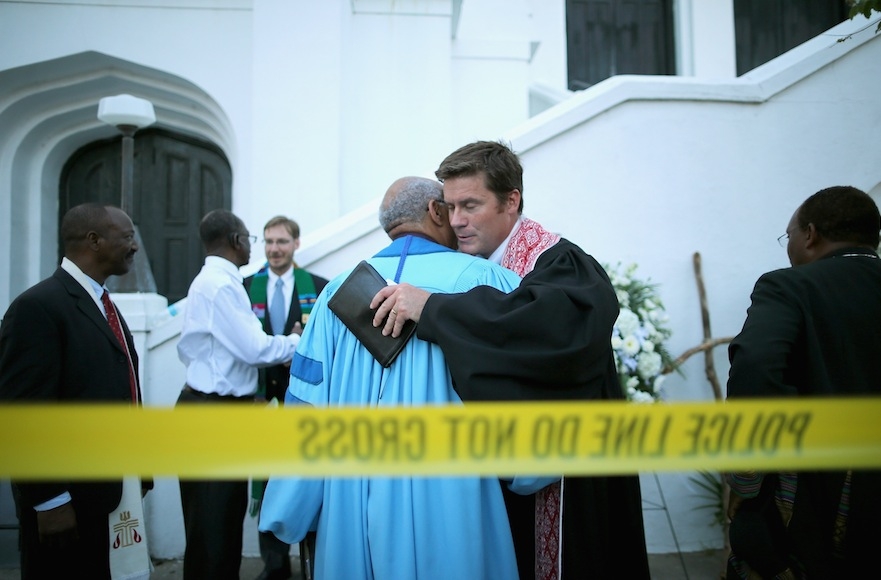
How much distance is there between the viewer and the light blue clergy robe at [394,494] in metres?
2.02

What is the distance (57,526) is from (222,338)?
1.25 m

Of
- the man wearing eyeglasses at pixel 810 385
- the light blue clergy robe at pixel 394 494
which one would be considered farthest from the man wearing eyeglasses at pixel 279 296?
the man wearing eyeglasses at pixel 810 385

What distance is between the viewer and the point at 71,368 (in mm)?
2629

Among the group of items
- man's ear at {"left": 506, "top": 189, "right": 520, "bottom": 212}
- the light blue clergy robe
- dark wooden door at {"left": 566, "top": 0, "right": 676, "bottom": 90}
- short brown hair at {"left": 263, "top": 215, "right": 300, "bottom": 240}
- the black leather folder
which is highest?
dark wooden door at {"left": 566, "top": 0, "right": 676, "bottom": 90}

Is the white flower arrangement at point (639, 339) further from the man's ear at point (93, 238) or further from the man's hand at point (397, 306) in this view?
the man's ear at point (93, 238)

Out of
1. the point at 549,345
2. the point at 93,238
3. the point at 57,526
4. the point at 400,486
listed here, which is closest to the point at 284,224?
the point at 93,238

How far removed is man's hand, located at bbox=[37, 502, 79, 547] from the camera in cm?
244

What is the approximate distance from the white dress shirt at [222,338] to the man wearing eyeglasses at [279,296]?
0.48 metres

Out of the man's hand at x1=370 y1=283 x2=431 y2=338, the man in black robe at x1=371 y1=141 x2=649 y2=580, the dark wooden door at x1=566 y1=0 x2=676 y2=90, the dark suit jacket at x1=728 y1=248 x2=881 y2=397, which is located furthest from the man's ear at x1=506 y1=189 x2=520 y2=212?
the dark wooden door at x1=566 y1=0 x2=676 y2=90

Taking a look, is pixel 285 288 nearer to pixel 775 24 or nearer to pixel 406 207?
pixel 406 207

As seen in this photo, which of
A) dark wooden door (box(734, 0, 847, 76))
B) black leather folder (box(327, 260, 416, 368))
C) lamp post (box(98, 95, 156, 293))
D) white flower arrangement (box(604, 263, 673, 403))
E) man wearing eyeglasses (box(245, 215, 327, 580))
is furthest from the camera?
dark wooden door (box(734, 0, 847, 76))

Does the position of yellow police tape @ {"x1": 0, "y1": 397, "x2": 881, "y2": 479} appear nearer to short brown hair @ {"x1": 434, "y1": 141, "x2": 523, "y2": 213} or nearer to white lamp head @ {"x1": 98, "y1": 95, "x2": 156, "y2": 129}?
short brown hair @ {"x1": 434, "y1": 141, "x2": 523, "y2": 213}

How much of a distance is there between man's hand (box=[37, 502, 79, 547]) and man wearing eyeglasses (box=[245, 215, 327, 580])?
165 centimetres

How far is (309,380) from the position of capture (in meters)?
2.25
